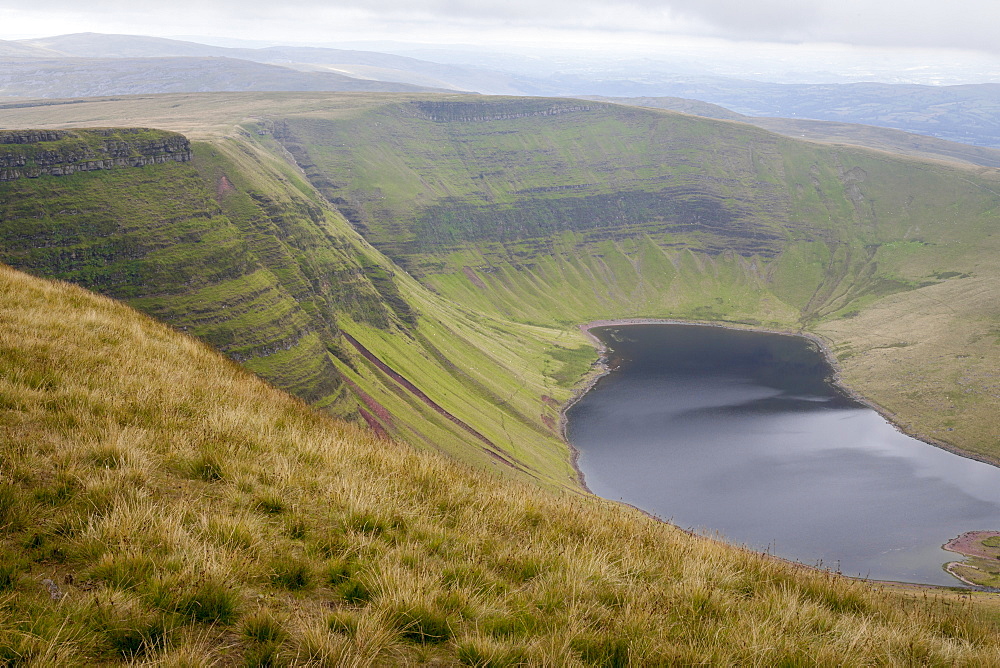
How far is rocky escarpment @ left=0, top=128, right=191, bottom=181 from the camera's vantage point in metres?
89.8

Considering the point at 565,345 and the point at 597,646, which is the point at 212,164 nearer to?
the point at 565,345

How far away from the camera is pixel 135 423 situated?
30.6 feet

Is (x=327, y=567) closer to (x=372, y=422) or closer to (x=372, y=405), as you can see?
(x=372, y=422)

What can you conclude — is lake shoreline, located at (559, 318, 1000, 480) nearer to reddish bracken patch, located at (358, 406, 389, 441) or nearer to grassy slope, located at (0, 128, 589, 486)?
grassy slope, located at (0, 128, 589, 486)

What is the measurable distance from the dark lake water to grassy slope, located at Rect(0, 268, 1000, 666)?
2748 inches

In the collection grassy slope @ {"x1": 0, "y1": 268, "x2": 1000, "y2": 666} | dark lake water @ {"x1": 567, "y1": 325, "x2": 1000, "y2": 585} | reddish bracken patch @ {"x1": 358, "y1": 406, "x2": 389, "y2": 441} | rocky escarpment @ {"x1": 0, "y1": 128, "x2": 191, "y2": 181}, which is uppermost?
rocky escarpment @ {"x1": 0, "y1": 128, "x2": 191, "y2": 181}

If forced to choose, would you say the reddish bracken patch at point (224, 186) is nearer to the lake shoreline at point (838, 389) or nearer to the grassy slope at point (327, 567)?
the lake shoreline at point (838, 389)

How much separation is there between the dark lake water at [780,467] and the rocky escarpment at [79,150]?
93769 millimetres

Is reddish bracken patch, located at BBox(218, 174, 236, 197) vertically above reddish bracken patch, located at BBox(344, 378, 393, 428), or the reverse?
reddish bracken patch, located at BBox(218, 174, 236, 197)

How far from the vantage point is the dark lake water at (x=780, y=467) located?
278ft

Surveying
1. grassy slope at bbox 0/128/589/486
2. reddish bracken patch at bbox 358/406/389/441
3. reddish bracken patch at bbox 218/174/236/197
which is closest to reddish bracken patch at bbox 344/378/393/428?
grassy slope at bbox 0/128/589/486

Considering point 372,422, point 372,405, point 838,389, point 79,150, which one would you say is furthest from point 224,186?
point 838,389

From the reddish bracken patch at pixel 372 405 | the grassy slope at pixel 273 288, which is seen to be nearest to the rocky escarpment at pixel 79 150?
the grassy slope at pixel 273 288

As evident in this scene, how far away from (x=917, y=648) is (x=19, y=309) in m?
16.8
